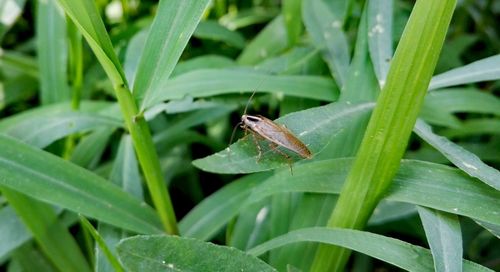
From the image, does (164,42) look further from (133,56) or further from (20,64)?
(20,64)

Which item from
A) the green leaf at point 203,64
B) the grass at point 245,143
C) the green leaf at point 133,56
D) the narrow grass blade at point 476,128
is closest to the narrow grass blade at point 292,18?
the grass at point 245,143

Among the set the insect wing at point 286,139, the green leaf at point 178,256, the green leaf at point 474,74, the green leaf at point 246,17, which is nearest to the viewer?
the green leaf at point 178,256

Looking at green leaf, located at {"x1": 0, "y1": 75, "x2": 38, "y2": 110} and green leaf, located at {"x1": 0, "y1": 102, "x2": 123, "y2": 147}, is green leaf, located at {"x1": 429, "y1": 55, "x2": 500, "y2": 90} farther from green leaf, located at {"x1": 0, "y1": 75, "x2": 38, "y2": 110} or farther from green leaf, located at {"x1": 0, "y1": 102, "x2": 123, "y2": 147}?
green leaf, located at {"x1": 0, "y1": 75, "x2": 38, "y2": 110}

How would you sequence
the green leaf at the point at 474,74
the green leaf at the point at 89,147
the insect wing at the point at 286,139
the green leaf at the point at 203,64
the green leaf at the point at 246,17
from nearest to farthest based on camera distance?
the insect wing at the point at 286,139 < the green leaf at the point at 474,74 < the green leaf at the point at 89,147 < the green leaf at the point at 203,64 < the green leaf at the point at 246,17

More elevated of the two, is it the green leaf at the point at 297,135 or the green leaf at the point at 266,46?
the green leaf at the point at 266,46

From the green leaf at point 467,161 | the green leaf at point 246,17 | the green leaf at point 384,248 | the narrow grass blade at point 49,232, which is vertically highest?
the green leaf at point 246,17

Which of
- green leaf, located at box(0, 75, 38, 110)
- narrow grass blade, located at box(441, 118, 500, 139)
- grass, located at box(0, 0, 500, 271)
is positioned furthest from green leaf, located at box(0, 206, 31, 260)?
narrow grass blade, located at box(441, 118, 500, 139)

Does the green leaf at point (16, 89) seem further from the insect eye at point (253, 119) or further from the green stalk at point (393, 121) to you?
the green stalk at point (393, 121)

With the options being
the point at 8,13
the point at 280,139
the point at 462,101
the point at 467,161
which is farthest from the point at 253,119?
the point at 8,13
